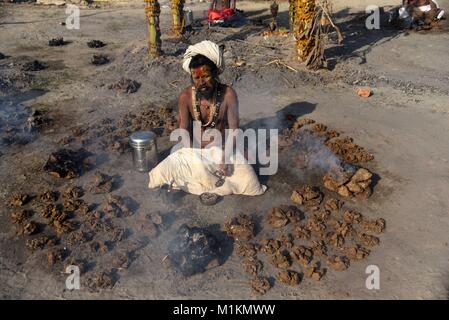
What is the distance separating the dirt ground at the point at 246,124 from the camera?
4383 millimetres

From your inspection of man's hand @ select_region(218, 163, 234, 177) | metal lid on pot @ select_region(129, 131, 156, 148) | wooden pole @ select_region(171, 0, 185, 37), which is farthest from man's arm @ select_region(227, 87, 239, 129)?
wooden pole @ select_region(171, 0, 185, 37)

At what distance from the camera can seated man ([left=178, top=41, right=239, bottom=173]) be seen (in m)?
5.12

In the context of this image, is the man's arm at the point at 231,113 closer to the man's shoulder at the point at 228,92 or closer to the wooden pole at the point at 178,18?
the man's shoulder at the point at 228,92

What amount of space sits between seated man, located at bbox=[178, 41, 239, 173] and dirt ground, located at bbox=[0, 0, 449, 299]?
1.02 meters

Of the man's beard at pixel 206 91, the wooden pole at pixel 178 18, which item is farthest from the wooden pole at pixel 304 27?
the man's beard at pixel 206 91

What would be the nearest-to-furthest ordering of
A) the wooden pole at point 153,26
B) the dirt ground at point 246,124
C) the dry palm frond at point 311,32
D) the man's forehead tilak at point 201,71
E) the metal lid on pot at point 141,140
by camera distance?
the dirt ground at point 246,124 → the man's forehead tilak at point 201,71 → the metal lid on pot at point 141,140 → the dry palm frond at point 311,32 → the wooden pole at point 153,26

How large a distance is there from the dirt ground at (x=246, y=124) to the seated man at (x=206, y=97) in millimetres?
1024

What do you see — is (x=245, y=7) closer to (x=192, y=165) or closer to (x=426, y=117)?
(x=426, y=117)

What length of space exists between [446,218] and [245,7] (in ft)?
46.5

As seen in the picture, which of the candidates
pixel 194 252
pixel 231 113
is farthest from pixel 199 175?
pixel 194 252

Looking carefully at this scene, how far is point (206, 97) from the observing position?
5.48 metres

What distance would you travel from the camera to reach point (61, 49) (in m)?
12.4
